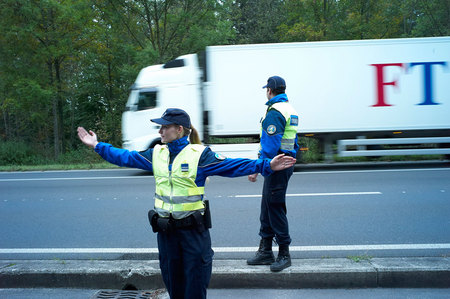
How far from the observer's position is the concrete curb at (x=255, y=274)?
12.3 ft

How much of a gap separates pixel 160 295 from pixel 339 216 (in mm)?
3477

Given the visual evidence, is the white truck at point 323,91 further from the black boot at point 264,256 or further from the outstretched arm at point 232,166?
the outstretched arm at point 232,166

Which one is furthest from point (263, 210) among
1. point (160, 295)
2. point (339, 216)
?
point (339, 216)

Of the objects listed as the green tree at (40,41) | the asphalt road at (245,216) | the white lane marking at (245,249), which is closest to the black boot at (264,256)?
the asphalt road at (245,216)

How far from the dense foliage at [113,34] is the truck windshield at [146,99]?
29.4 feet

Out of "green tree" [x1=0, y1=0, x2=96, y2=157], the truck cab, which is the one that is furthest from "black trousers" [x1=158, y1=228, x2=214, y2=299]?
"green tree" [x1=0, y1=0, x2=96, y2=157]

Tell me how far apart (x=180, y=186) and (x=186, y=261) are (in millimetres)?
507

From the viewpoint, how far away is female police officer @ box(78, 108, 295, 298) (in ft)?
8.77

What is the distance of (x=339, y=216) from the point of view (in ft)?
20.4

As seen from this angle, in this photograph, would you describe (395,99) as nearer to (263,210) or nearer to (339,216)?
(339,216)

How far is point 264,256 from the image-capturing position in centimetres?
407

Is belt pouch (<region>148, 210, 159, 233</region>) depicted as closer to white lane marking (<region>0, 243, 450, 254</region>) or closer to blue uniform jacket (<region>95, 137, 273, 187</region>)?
blue uniform jacket (<region>95, 137, 273, 187</region>)

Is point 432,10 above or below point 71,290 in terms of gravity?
above

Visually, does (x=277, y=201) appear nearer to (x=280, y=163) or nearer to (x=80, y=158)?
(x=280, y=163)
